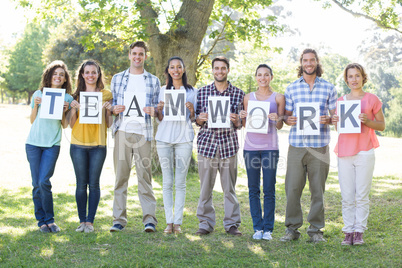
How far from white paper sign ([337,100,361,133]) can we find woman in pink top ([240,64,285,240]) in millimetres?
786

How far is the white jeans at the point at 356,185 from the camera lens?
17.0ft

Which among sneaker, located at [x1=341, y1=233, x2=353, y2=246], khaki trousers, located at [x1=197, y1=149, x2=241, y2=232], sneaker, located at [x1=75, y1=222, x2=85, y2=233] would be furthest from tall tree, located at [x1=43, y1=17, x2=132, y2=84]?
sneaker, located at [x1=341, y1=233, x2=353, y2=246]

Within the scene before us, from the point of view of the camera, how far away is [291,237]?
5488mm

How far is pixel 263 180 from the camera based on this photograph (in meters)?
5.55

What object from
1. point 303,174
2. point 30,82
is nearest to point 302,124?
point 303,174

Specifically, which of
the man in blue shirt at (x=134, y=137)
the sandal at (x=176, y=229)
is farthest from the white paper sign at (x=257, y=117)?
the sandal at (x=176, y=229)

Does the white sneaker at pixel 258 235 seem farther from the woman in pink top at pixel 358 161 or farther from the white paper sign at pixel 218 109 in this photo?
the white paper sign at pixel 218 109

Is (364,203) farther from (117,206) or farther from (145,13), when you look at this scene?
(145,13)

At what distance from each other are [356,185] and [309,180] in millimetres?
585

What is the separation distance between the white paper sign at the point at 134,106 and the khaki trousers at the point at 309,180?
6.91 feet

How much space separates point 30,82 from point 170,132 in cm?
4803

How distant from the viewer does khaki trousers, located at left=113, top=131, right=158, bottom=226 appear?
19.0 ft

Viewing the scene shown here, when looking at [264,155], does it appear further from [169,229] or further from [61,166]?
[61,166]

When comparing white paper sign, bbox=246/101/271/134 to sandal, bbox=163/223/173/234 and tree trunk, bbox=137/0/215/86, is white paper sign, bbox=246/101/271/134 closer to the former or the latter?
sandal, bbox=163/223/173/234
